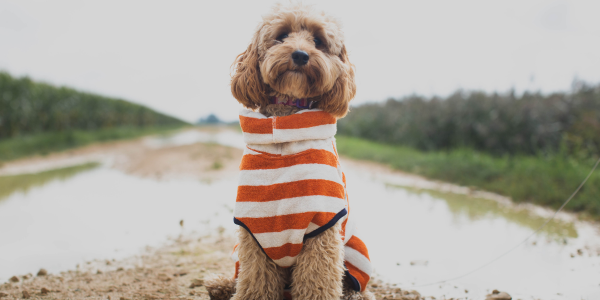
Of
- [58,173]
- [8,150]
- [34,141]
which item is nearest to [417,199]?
[58,173]

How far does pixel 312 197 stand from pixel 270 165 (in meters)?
0.33

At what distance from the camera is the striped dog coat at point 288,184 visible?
199 cm

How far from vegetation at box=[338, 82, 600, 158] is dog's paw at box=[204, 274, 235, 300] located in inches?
265

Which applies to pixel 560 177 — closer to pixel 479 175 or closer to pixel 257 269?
pixel 479 175

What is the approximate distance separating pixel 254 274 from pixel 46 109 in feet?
58.1

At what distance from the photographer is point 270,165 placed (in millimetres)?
2080

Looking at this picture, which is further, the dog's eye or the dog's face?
the dog's eye

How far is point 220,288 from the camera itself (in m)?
2.38

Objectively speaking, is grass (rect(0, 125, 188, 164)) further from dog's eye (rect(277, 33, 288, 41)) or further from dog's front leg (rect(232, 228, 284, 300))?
dog's eye (rect(277, 33, 288, 41))

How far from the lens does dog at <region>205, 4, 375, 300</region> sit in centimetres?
202

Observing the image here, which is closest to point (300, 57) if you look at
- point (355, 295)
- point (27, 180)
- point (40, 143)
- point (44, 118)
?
point (355, 295)

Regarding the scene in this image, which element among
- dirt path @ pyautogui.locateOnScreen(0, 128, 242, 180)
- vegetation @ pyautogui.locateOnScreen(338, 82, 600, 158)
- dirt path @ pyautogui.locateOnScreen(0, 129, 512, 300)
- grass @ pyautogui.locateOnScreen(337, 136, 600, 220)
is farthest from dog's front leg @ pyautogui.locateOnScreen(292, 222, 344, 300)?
vegetation @ pyautogui.locateOnScreen(338, 82, 600, 158)

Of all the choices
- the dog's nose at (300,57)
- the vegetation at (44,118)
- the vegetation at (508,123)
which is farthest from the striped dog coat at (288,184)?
the vegetation at (44,118)

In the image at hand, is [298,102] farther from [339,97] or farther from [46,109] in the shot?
[46,109]
